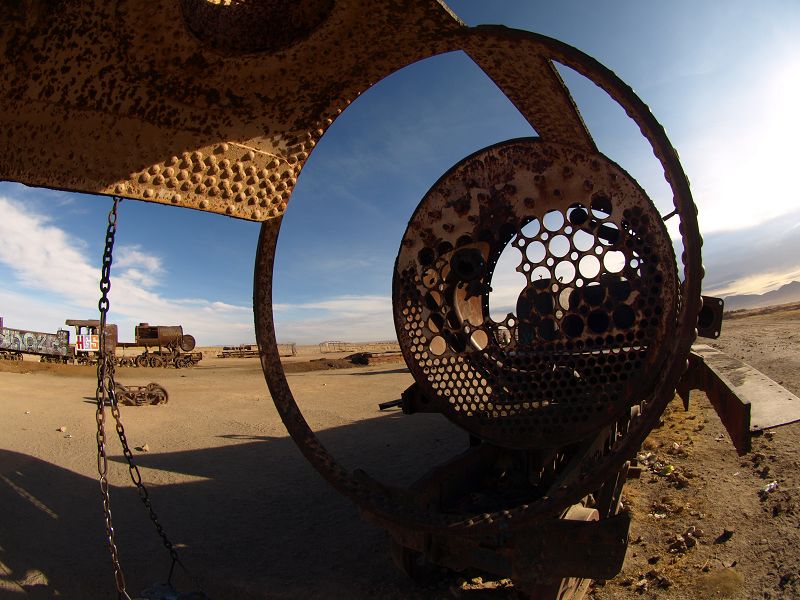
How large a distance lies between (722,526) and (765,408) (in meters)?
1.71

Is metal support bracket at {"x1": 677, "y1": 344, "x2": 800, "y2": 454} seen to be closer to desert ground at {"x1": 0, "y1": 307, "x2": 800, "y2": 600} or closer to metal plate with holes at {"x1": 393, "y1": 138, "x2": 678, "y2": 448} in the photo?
metal plate with holes at {"x1": 393, "y1": 138, "x2": 678, "y2": 448}

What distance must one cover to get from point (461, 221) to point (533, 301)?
2.60 feet

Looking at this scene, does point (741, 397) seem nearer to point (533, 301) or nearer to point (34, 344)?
point (533, 301)

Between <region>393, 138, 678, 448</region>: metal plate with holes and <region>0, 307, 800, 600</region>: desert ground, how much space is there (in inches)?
47.2

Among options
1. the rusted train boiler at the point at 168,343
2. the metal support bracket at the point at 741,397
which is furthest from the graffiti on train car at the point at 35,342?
the metal support bracket at the point at 741,397

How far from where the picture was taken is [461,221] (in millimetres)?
3404

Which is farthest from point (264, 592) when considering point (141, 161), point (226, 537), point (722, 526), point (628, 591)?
point (722, 526)

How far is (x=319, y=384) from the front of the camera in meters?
14.7

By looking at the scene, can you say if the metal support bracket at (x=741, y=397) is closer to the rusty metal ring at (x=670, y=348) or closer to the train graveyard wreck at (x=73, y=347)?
the rusty metal ring at (x=670, y=348)

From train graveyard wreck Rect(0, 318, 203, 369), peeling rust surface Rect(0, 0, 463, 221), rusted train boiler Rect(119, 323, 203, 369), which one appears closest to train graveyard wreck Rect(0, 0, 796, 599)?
peeling rust surface Rect(0, 0, 463, 221)

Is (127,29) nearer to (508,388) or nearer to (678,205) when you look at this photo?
(678,205)

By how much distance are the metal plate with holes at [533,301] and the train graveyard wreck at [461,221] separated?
1cm

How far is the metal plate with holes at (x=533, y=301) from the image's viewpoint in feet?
8.83

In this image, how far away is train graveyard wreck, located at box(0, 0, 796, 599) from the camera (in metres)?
1.98
